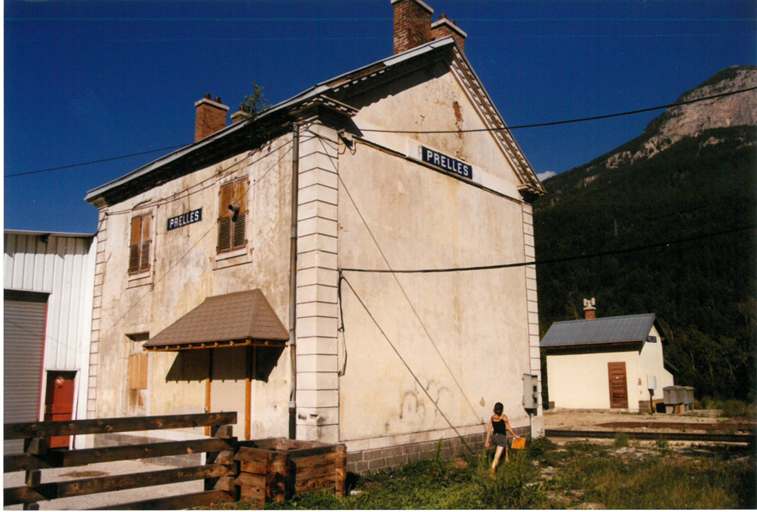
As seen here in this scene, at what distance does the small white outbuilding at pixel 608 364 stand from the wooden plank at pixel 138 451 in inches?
947

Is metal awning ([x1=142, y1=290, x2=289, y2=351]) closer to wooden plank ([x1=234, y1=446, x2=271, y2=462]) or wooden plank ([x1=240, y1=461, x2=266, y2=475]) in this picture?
wooden plank ([x1=234, y1=446, x2=271, y2=462])

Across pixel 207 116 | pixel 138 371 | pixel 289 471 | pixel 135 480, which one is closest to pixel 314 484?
pixel 289 471

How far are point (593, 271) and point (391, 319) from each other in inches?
2387

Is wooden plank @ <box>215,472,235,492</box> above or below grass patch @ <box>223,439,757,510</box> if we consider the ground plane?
above

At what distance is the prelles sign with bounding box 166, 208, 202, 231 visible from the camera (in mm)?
14352

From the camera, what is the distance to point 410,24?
15.0m

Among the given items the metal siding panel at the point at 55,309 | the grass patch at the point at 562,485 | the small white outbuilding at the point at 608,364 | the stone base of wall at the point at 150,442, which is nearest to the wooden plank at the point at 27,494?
the grass patch at the point at 562,485

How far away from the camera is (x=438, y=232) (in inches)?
556

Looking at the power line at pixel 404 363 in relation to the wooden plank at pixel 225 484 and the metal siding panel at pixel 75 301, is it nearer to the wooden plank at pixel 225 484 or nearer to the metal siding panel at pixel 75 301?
the wooden plank at pixel 225 484

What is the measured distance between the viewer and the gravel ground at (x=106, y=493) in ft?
31.5

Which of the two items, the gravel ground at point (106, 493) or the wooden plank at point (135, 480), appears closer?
the wooden plank at point (135, 480)

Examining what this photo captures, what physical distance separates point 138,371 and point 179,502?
7421 millimetres

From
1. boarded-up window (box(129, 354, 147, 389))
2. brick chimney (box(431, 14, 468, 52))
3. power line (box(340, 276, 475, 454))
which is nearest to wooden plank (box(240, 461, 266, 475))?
power line (box(340, 276, 475, 454))

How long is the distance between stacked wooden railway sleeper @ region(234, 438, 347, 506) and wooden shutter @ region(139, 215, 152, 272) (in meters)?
7.55
